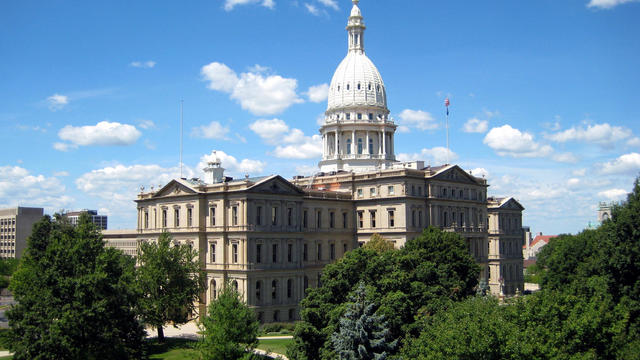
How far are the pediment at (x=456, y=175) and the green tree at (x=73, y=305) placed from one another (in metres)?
53.7

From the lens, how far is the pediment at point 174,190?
81438mm

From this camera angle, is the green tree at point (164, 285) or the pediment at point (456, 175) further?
the pediment at point (456, 175)

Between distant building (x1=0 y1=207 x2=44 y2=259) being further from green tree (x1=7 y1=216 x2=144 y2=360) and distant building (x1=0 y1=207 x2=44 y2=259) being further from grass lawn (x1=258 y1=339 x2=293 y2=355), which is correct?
green tree (x1=7 y1=216 x2=144 y2=360)

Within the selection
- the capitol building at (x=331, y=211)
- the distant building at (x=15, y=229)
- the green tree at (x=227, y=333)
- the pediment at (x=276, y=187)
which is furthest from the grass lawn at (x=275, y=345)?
the distant building at (x=15, y=229)

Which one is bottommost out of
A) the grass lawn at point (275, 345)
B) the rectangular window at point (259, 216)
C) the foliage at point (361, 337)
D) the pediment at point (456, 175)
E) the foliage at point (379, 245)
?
the grass lawn at point (275, 345)

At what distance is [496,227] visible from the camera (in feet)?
380

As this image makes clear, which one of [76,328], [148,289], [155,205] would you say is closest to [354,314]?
[76,328]

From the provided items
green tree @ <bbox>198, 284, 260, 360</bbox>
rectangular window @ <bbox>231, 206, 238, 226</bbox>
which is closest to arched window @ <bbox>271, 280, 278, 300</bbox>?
rectangular window @ <bbox>231, 206, 238, 226</bbox>

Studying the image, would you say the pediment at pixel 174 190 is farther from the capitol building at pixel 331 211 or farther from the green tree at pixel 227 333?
the green tree at pixel 227 333

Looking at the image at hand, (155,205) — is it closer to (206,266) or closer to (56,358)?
(206,266)

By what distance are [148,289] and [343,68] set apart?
220 feet

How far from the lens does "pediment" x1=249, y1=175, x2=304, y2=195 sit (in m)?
76.7

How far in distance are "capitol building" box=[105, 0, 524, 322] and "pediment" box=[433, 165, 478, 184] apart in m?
0.18

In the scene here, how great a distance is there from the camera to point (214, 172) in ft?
281
